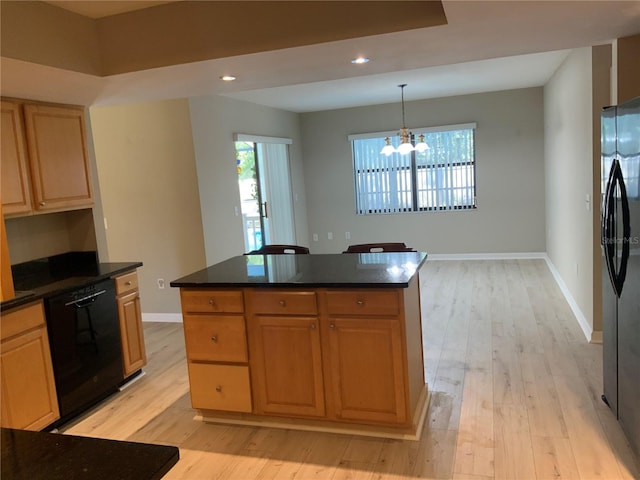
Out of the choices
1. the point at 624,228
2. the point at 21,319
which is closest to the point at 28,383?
the point at 21,319

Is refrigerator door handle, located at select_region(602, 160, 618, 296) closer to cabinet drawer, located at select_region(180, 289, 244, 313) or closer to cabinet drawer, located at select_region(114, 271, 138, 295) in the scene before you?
cabinet drawer, located at select_region(180, 289, 244, 313)

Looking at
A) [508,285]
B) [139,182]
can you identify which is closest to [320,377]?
[139,182]

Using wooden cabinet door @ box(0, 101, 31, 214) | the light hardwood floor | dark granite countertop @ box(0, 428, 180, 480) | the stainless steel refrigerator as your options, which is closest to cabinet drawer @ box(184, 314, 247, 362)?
the light hardwood floor

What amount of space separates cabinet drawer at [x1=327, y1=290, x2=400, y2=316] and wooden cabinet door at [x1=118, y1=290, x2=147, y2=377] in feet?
5.76

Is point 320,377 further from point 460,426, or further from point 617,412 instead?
point 617,412

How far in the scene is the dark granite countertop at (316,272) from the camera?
2.61 meters

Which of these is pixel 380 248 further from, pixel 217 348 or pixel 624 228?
pixel 624 228

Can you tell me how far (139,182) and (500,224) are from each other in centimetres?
516

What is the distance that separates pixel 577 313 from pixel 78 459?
451 cm

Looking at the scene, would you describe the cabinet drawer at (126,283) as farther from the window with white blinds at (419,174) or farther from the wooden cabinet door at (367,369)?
the window with white blinds at (419,174)

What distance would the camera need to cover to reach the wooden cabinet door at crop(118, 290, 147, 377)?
3.61 m

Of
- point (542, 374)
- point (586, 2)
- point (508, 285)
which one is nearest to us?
point (586, 2)

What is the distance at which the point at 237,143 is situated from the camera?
624cm

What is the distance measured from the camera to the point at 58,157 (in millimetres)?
3469
